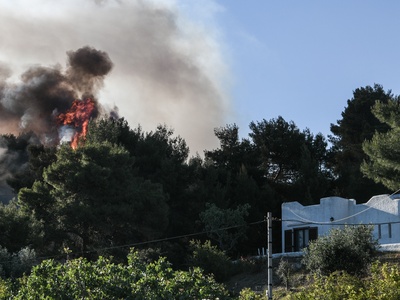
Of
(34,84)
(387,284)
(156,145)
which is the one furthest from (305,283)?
(34,84)

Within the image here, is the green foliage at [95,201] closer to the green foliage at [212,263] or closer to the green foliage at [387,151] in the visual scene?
the green foliage at [212,263]

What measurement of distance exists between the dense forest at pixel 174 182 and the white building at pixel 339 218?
1922mm

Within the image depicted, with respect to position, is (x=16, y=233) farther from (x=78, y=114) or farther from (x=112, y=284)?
(x=78, y=114)

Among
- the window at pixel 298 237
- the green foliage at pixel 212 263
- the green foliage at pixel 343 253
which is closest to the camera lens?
the green foliage at pixel 343 253

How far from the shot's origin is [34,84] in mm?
99625

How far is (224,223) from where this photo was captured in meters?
65.9

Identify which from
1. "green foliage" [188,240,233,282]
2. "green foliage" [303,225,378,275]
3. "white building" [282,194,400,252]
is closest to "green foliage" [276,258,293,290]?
"green foliage" [303,225,378,275]

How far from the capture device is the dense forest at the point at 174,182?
5766cm

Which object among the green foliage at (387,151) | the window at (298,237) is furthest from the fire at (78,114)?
the green foliage at (387,151)

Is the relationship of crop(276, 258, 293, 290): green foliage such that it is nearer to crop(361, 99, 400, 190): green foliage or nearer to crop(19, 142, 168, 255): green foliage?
crop(361, 99, 400, 190): green foliage

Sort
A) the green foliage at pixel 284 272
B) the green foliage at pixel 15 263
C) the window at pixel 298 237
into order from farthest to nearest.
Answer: the window at pixel 298 237
the green foliage at pixel 284 272
the green foliage at pixel 15 263

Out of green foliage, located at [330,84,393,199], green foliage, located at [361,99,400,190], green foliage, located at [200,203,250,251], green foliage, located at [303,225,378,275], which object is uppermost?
green foliage, located at [330,84,393,199]

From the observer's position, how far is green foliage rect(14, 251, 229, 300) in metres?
24.1

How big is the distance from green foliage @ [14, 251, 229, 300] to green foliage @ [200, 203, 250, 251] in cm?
3899
